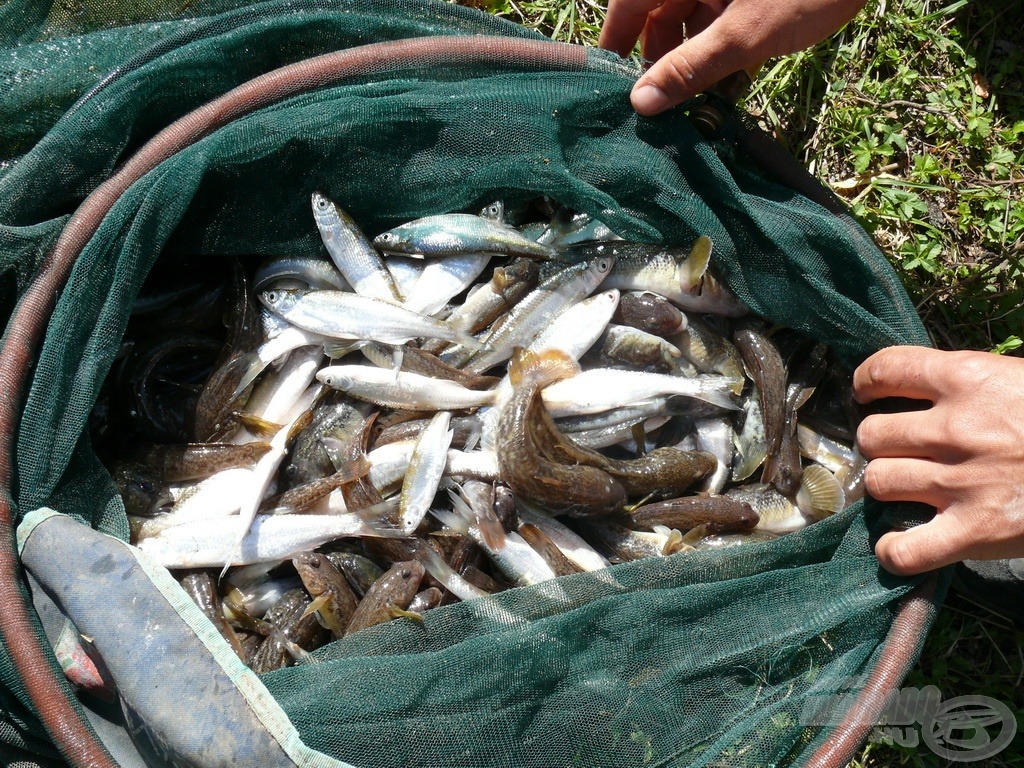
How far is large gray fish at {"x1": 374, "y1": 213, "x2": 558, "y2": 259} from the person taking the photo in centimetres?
296

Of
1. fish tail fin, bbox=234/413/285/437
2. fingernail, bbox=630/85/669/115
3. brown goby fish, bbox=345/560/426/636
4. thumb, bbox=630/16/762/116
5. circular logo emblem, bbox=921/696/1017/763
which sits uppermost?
thumb, bbox=630/16/762/116

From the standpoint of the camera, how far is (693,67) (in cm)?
250

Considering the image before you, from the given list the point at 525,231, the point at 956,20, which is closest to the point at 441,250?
the point at 525,231

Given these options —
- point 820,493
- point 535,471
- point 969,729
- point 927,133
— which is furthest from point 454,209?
point 969,729

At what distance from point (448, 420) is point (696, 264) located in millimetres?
1098

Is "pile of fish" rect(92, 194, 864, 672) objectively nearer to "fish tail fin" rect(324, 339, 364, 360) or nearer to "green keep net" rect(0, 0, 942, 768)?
"fish tail fin" rect(324, 339, 364, 360)

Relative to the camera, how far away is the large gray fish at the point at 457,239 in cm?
296

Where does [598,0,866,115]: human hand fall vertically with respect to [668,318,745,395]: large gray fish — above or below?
above

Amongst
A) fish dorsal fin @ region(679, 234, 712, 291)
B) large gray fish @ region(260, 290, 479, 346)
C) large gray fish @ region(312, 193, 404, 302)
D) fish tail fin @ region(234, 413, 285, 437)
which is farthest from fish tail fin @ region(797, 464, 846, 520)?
fish tail fin @ region(234, 413, 285, 437)

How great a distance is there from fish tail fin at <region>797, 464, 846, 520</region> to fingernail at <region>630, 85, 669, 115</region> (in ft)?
4.88

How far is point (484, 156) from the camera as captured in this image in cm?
283

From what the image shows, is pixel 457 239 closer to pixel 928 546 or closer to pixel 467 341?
pixel 467 341

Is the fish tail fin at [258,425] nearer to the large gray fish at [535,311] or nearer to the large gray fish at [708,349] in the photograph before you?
the large gray fish at [535,311]

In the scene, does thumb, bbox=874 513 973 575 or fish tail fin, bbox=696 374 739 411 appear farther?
fish tail fin, bbox=696 374 739 411
